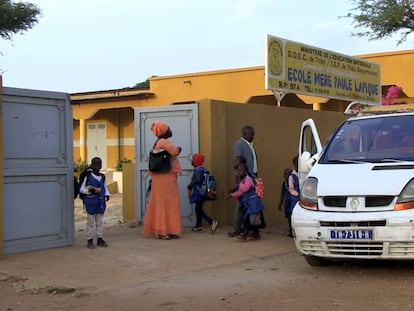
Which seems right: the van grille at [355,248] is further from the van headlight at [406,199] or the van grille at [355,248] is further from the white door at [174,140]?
the white door at [174,140]

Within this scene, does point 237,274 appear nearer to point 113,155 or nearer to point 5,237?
point 5,237

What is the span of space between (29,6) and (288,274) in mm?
18747

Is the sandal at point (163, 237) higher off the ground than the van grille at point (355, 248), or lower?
lower

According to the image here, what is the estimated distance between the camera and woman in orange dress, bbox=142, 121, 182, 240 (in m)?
9.46

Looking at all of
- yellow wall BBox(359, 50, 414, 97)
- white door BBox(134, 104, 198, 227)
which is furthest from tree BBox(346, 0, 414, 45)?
white door BBox(134, 104, 198, 227)

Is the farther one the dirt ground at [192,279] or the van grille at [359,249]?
the van grille at [359,249]

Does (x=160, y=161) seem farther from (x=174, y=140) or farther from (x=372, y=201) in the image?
(x=372, y=201)

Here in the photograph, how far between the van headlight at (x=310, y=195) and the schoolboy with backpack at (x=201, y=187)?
3.15 metres

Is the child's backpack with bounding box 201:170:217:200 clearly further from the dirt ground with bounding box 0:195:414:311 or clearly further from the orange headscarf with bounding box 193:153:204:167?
the dirt ground with bounding box 0:195:414:311

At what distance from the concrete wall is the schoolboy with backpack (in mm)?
511

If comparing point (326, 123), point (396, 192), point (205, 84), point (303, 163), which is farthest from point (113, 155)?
point (396, 192)

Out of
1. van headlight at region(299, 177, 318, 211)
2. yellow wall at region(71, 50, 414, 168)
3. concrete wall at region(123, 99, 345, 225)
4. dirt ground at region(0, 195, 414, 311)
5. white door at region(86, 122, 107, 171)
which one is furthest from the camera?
white door at region(86, 122, 107, 171)

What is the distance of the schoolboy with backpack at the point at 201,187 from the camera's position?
10125 millimetres

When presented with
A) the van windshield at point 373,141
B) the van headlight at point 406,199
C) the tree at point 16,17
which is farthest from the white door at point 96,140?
the van headlight at point 406,199
